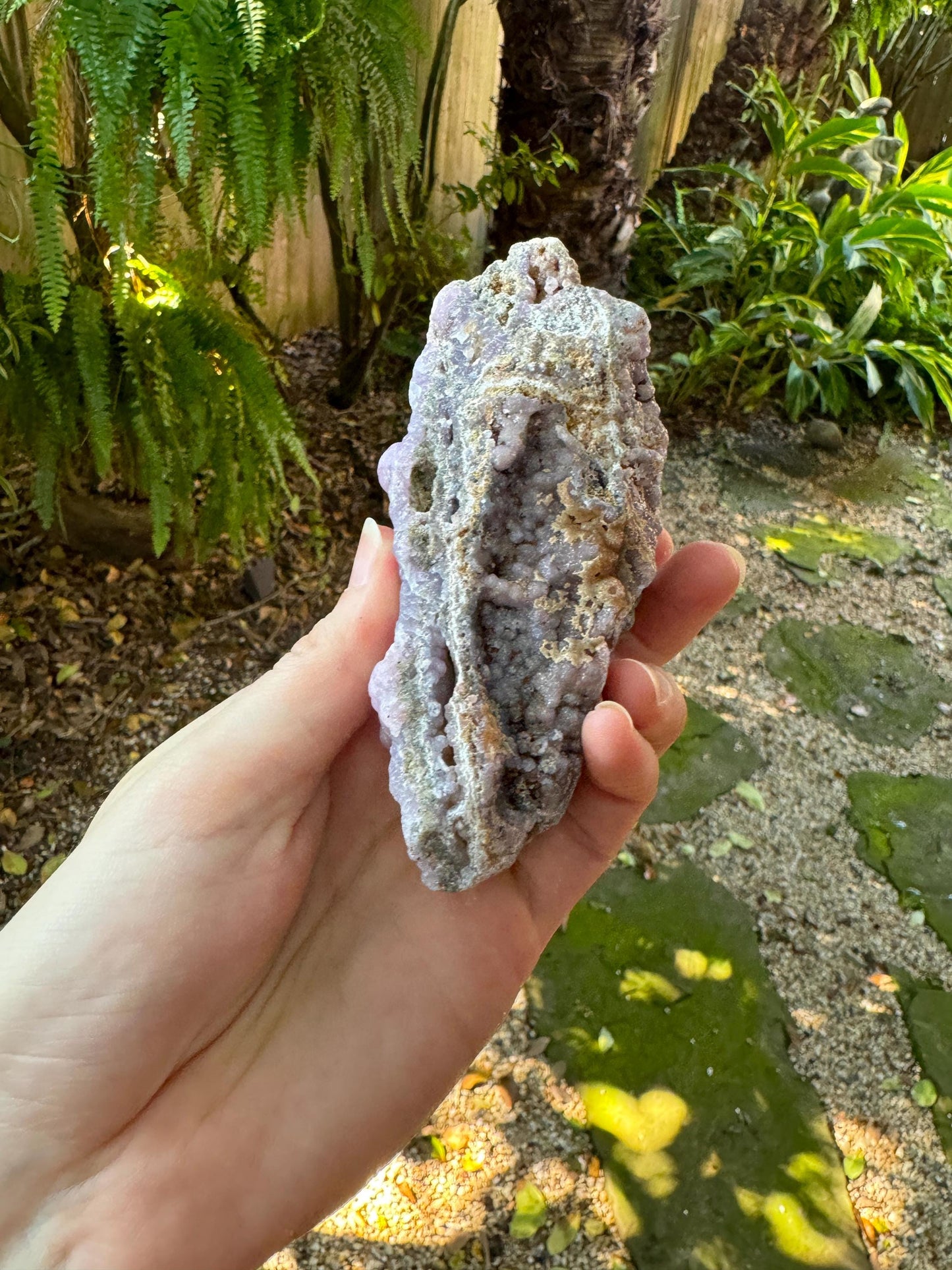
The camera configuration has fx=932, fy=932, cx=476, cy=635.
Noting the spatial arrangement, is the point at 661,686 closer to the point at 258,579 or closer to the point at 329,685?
the point at 329,685

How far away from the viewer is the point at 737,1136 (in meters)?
2.51

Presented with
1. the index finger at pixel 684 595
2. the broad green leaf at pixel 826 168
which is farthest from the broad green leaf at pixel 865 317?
the index finger at pixel 684 595

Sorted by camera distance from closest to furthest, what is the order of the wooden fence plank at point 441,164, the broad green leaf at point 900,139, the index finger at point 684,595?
the index finger at point 684,595 → the wooden fence plank at point 441,164 → the broad green leaf at point 900,139

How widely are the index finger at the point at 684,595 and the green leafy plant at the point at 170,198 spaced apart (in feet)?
4.57

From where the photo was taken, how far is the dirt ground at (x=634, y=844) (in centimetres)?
235

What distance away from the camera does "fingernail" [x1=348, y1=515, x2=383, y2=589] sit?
1.85 metres

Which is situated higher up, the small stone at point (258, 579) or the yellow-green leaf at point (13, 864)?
the small stone at point (258, 579)

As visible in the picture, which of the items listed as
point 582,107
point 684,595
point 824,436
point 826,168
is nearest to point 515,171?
point 582,107

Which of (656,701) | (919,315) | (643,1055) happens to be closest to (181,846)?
(656,701)

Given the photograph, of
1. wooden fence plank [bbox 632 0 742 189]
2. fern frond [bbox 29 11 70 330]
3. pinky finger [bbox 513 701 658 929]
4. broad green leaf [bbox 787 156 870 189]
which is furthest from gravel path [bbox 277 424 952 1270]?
wooden fence plank [bbox 632 0 742 189]

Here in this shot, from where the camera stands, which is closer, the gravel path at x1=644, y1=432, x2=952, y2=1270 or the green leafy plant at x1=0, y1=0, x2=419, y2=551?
the green leafy plant at x1=0, y1=0, x2=419, y2=551

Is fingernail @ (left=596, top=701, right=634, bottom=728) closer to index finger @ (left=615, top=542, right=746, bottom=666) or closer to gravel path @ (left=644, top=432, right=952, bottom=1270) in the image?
index finger @ (left=615, top=542, right=746, bottom=666)

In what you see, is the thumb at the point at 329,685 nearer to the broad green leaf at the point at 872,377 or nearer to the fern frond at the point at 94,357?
the fern frond at the point at 94,357

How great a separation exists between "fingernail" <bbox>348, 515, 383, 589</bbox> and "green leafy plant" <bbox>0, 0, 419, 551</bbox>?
41.1 inches
